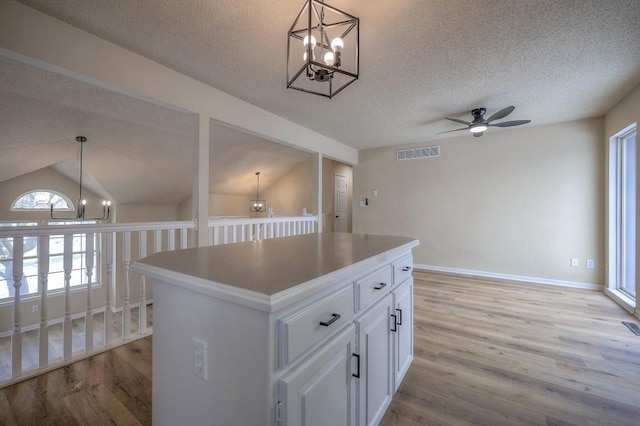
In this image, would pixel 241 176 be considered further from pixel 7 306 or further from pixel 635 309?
pixel 635 309

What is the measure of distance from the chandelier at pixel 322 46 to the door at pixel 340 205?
4.36 meters

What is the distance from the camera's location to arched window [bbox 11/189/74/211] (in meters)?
5.31

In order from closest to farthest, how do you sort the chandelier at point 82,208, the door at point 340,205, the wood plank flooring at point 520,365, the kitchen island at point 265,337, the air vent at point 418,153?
the kitchen island at point 265,337 < the wood plank flooring at point 520,365 < the chandelier at point 82,208 < the air vent at point 418,153 < the door at point 340,205

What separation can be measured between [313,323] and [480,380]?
65.0 inches

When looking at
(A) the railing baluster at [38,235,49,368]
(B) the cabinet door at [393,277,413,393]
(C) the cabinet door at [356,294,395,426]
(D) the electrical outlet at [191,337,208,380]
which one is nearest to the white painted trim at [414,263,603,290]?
(B) the cabinet door at [393,277,413,393]

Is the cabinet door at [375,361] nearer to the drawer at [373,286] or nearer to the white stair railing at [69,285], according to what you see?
the drawer at [373,286]

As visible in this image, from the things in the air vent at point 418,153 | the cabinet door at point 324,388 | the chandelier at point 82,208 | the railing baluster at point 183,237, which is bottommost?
the cabinet door at point 324,388

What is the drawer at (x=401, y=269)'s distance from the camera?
5.08 ft

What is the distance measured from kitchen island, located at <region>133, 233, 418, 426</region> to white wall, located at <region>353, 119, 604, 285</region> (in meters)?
4.02

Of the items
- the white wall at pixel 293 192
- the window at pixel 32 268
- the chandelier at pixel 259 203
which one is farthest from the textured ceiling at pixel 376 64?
the chandelier at pixel 259 203

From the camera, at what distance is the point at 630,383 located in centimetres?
178

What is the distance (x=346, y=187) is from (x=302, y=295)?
700cm

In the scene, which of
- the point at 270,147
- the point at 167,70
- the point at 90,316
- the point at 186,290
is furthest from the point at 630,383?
the point at 270,147

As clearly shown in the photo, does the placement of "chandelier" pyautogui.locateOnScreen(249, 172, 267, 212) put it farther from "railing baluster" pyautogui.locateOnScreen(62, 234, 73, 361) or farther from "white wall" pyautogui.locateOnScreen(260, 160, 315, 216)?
"railing baluster" pyautogui.locateOnScreen(62, 234, 73, 361)
